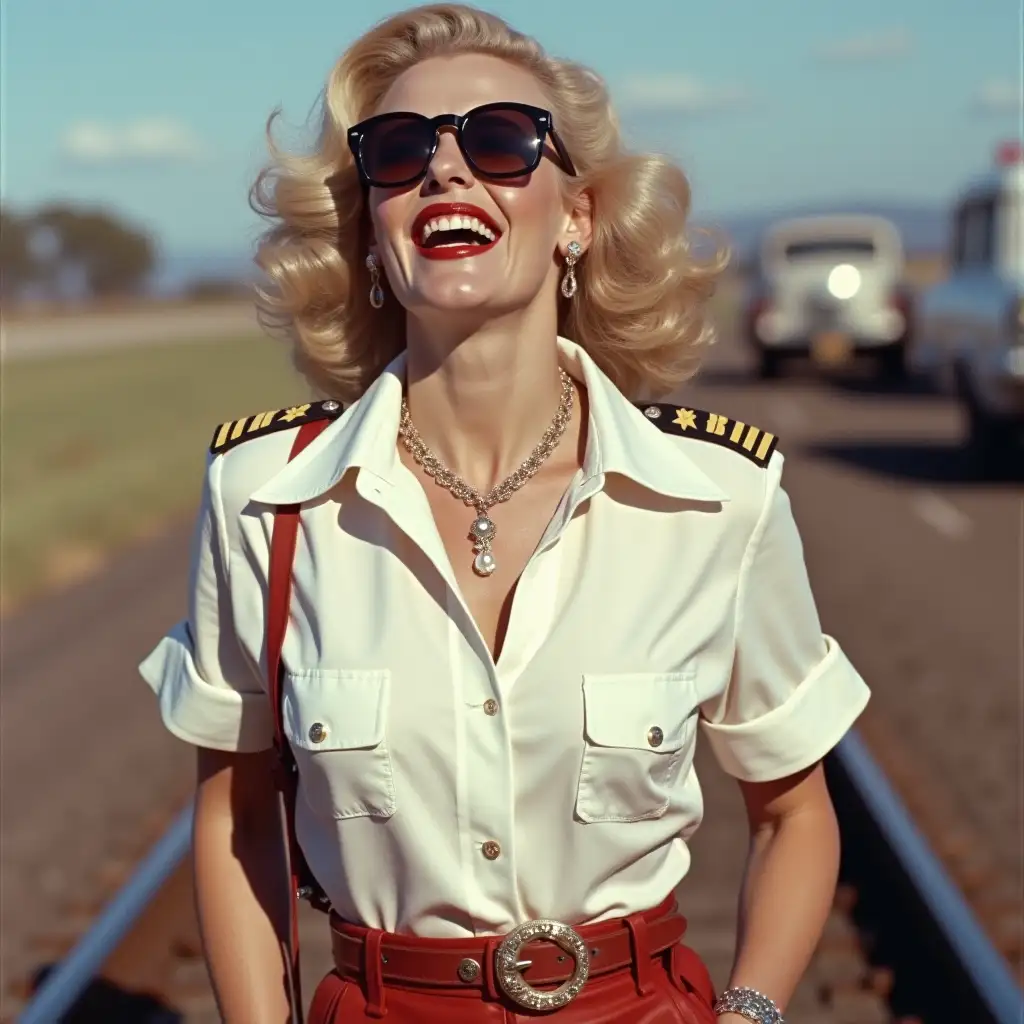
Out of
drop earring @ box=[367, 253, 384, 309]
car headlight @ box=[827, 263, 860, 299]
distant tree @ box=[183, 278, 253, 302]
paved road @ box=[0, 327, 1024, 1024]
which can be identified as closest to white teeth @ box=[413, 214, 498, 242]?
drop earring @ box=[367, 253, 384, 309]

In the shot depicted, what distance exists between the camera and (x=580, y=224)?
2783mm

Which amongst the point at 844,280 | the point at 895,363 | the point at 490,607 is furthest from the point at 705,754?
the point at 895,363

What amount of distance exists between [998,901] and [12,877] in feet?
10.9

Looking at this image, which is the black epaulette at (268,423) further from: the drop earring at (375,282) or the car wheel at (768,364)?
the car wheel at (768,364)

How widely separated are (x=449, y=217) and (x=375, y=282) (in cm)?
28

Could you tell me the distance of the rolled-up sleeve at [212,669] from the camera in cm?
253

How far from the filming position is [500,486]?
262 cm

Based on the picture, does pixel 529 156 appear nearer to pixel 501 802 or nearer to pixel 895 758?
pixel 501 802

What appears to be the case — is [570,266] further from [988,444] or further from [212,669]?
[988,444]

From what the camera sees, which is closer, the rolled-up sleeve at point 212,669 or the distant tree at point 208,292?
the rolled-up sleeve at point 212,669

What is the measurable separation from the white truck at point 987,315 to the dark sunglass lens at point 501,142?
12.6 meters

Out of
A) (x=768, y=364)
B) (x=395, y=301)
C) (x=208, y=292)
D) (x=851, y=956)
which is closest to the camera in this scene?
(x=395, y=301)

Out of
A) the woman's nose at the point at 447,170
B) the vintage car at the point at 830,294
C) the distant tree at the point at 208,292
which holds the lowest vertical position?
the distant tree at the point at 208,292

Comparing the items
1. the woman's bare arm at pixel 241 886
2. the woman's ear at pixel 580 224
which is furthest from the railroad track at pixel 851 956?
the woman's ear at pixel 580 224
